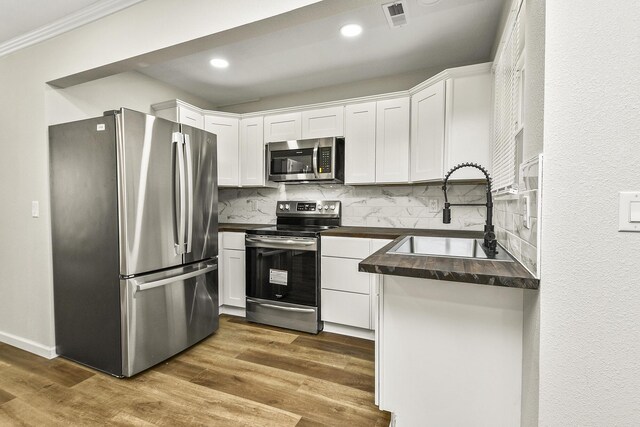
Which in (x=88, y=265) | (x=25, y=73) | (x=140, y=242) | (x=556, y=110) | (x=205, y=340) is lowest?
(x=205, y=340)

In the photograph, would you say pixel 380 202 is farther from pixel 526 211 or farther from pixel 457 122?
pixel 526 211

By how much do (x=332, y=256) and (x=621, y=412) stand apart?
2042 millimetres

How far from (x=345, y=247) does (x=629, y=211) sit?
1.99 metres

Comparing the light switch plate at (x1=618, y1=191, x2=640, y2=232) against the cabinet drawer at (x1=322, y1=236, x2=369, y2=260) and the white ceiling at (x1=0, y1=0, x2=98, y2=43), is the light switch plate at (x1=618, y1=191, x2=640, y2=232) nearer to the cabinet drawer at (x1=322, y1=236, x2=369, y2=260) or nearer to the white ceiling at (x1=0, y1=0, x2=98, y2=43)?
the cabinet drawer at (x1=322, y1=236, x2=369, y2=260)

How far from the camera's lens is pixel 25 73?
243 cm

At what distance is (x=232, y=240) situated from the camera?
3.20 meters

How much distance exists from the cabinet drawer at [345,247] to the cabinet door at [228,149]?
1.47 m

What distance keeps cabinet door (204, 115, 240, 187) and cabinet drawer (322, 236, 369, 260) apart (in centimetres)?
147

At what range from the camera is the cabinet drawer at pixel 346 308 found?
267 centimetres

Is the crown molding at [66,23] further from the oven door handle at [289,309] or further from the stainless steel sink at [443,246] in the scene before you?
the oven door handle at [289,309]

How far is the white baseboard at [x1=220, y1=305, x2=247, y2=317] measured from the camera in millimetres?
3244

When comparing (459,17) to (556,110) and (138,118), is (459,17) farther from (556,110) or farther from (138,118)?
(138,118)

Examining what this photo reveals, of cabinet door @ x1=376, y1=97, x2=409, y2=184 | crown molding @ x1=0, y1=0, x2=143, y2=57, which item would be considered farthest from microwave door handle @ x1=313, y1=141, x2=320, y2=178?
crown molding @ x1=0, y1=0, x2=143, y2=57

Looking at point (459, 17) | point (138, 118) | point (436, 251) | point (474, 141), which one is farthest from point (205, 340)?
point (459, 17)
